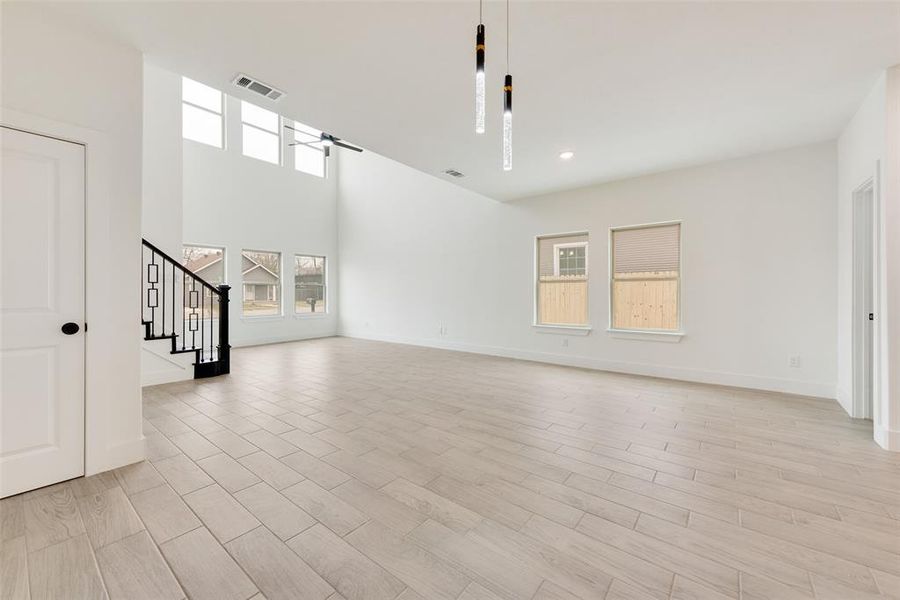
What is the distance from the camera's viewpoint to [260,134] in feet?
27.1

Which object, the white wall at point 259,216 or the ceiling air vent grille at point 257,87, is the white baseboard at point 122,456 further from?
the white wall at point 259,216

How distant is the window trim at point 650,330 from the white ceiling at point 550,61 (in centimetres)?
126

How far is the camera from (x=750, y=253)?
14.4ft

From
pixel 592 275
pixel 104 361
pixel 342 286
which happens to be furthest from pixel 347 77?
pixel 342 286

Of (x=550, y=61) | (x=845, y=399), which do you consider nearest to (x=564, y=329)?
(x=845, y=399)

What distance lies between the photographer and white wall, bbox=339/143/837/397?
13.4 feet

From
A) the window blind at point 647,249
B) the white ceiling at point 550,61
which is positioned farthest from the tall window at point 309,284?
the window blind at point 647,249

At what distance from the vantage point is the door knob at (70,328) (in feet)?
7.11

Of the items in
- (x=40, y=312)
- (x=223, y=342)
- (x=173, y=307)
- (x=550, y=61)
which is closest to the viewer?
(x=40, y=312)

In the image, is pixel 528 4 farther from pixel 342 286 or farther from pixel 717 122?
pixel 342 286

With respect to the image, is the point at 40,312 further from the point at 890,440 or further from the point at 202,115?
the point at 202,115

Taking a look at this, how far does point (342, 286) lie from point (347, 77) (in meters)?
7.12

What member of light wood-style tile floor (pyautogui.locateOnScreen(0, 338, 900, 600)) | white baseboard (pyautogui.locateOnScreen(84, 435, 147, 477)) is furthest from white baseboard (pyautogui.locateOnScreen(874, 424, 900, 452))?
white baseboard (pyautogui.locateOnScreen(84, 435, 147, 477))

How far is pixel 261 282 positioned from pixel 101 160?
20.5 feet
